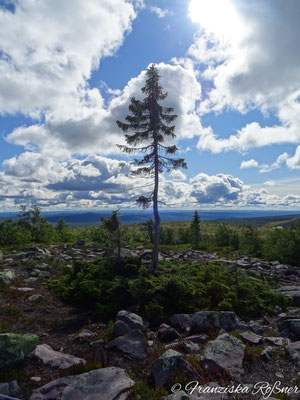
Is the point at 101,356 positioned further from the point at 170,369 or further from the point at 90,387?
the point at 170,369

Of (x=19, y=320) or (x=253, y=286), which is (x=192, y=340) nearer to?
(x=253, y=286)

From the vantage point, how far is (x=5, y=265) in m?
16.0

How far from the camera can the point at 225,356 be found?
5.51 metres

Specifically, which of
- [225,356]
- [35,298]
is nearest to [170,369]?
[225,356]

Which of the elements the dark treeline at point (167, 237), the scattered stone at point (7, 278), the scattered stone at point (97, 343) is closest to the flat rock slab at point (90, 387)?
the scattered stone at point (97, 343)

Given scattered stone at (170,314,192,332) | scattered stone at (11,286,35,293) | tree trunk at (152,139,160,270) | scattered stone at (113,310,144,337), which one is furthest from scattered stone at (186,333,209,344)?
scattered stone at (11,286,35,293)

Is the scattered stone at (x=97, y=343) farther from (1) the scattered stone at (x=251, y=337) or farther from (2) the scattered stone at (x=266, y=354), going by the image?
(2) the scattered stone at (x=266, y=354)

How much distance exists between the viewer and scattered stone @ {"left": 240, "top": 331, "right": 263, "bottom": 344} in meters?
6.46

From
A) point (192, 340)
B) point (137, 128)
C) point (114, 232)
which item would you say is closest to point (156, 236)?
point (114, 232)

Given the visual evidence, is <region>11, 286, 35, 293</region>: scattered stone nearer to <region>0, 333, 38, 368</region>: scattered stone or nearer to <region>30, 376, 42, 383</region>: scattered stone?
<region>0, 333, 38, 368</region>: scattered stone

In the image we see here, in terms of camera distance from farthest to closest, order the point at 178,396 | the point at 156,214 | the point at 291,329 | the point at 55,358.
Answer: the point at 156,214, the point at 291,329, the point at 55,358, the point at 178,396

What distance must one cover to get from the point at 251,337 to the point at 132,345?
3.47 meters

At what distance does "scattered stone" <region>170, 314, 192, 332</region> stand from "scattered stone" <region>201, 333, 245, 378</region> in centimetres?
177

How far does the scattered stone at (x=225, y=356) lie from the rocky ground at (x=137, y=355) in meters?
0.02
